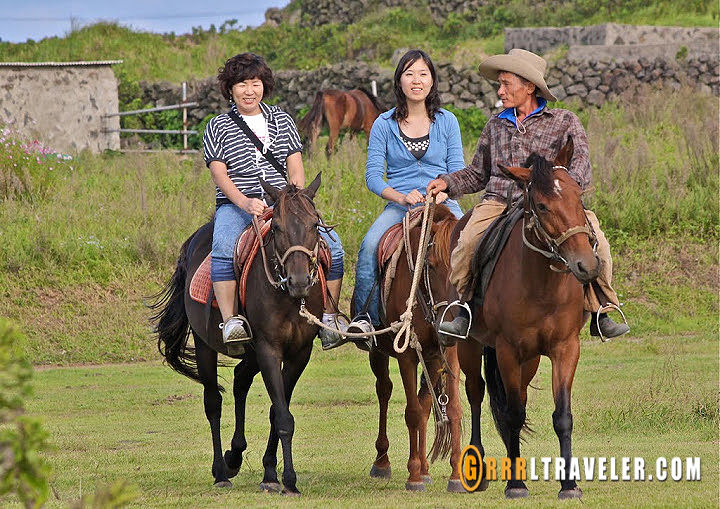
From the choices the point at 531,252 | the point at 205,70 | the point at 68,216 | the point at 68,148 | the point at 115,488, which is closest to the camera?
the point at 115,488

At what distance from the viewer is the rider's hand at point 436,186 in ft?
26.0

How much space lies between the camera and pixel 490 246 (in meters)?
7.12

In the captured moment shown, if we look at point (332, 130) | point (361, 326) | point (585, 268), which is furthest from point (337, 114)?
point (585, 268)

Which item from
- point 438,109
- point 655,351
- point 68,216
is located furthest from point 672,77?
point 438,109

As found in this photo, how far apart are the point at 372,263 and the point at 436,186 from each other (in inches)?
30.5

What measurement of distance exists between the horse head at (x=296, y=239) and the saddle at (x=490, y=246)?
3.26ft

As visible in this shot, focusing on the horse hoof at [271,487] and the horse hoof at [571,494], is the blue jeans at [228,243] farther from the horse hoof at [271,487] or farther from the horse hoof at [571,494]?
the horse hoof at [571,494]

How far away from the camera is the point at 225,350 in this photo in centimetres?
823

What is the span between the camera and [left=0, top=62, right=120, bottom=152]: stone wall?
23062 mm

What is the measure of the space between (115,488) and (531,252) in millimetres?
4166

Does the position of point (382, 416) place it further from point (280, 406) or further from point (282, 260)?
point (282, 260)

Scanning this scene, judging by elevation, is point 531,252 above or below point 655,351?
above

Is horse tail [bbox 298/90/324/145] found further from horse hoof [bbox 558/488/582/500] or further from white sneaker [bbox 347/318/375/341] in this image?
horse hoof [bbox 558/488/582/500]

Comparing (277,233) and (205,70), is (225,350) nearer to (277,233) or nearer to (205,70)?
(277,233)
